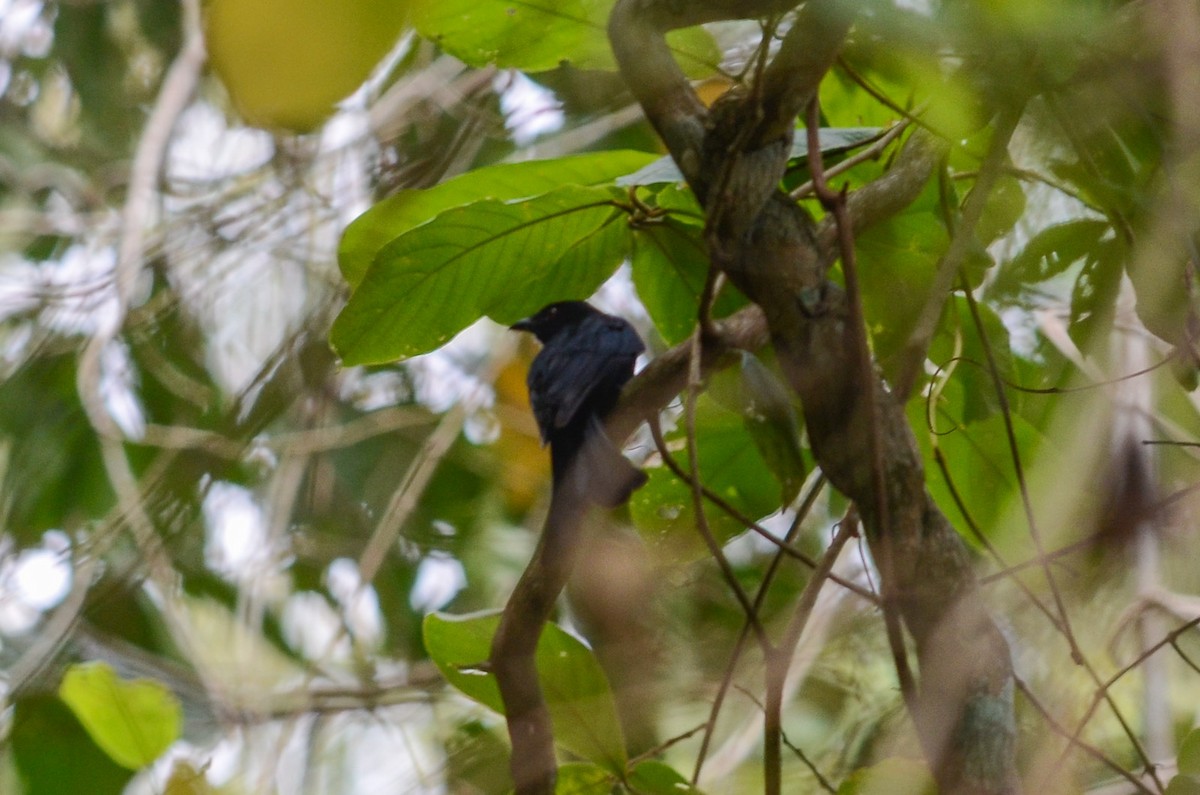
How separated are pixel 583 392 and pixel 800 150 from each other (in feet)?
2.67

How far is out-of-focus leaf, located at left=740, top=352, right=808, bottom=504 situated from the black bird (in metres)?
0.33

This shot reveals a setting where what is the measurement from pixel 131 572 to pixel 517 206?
876mm

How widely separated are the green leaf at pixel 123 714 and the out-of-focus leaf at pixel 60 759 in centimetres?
73

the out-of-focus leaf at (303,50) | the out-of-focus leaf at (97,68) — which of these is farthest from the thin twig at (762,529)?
the out-of-focus leaf at (97,68)

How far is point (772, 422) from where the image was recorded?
1270mm

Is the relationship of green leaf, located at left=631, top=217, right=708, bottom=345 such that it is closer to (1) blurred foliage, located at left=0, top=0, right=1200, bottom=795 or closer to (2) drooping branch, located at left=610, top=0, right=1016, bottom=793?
(1) blurred foliage, located at left=0, top=0, right=1200, bottom=795

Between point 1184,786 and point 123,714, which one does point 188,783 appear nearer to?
point 123,714

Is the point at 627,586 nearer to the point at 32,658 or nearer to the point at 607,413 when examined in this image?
the point at 607,413

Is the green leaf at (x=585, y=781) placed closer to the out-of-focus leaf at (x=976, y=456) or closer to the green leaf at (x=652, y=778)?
the green leaf at (x=652, y=778)

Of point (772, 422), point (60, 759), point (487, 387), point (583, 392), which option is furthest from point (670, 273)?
point (60, 759)

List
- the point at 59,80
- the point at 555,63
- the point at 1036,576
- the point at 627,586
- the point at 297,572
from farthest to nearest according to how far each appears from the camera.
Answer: the point at 59,80, the point at 297,572, the point at 627,586, the point at 555,63, the point at 1036,576

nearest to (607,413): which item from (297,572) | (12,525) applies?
(12,525)

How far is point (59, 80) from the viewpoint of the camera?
3488 mm

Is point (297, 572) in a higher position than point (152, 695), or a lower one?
lower
